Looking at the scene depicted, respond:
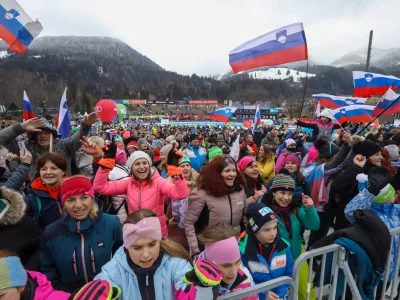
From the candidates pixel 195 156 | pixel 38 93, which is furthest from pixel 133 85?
pixel 195 156

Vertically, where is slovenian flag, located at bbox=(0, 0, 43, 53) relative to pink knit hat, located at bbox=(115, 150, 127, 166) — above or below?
above

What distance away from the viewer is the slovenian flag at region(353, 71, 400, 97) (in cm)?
744

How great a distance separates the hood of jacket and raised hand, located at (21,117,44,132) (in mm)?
1307

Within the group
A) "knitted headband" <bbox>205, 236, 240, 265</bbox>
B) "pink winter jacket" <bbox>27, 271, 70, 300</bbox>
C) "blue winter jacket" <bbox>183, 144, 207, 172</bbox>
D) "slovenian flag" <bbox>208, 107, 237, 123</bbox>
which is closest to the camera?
"pink winter jacket" <bbox>27, 271, 70, 300</bbox>

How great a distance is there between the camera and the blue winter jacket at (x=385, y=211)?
2.70 metres

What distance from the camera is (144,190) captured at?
2.99m

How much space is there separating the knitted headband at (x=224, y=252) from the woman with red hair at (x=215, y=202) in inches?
35.7

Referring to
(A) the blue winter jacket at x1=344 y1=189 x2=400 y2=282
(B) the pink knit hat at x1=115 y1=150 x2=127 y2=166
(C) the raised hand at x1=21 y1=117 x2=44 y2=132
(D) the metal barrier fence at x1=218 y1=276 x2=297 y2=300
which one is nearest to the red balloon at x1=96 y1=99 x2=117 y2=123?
(B) the pink knit hat at x1=115 y1=150 x2=127 y2=166

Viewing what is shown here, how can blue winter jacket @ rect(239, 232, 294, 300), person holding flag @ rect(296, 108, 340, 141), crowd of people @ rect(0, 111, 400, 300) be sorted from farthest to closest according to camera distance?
person holding flag @ rect(296, 108, 340, 141), blue winter jacket @ rect(239, 232, 294, 300), crowd of people @ rect(0, 111, 400, 300)

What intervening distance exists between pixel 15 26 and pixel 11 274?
441 cm

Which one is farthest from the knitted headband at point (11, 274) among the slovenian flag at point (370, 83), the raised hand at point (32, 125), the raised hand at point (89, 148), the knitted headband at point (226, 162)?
the slovenian flag at point (370, 83)

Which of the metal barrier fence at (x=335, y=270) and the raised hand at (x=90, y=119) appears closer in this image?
the metal barrier fence at (x=335, y=270)

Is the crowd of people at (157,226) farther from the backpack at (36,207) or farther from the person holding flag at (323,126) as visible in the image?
the person holding flag at (323,126)

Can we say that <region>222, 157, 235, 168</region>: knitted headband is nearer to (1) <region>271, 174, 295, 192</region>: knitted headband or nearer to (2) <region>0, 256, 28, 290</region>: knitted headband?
(1) <region>271, 174, 295, 192</region>: knitted headband
